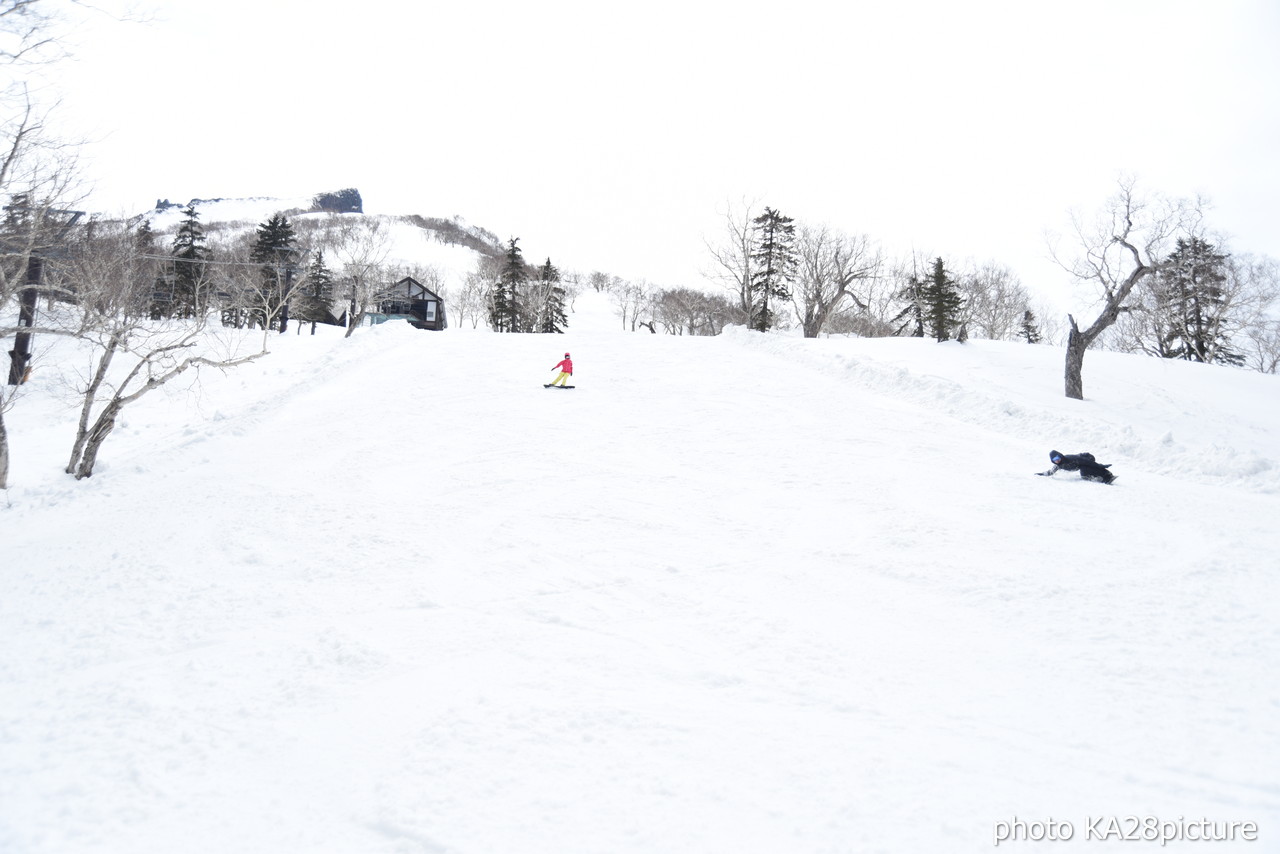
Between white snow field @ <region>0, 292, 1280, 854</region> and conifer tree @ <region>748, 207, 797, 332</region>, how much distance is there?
95.1 ft

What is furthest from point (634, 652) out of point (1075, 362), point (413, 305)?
point (413, 305)

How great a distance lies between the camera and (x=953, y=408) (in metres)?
14.4

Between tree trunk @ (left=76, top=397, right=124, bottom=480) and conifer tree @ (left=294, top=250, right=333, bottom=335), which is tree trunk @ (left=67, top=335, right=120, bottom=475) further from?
conifer tree @ (left=294, top=250, right=333, bottom=335)

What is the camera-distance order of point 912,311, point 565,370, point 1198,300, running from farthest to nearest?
point 912,311, point 1198,300, point 565,370

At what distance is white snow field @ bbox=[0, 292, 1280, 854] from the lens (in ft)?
10.1

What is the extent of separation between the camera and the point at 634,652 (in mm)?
4547

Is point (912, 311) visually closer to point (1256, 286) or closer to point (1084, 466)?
point (1256, 286)

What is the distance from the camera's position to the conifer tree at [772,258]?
37.7m

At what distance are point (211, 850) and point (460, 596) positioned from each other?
104 inches

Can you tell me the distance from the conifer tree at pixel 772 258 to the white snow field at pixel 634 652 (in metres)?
29.0

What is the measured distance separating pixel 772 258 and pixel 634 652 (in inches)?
1469

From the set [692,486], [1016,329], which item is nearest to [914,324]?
[1016,329]

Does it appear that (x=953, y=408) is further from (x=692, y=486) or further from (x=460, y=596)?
(x=460, y=596)

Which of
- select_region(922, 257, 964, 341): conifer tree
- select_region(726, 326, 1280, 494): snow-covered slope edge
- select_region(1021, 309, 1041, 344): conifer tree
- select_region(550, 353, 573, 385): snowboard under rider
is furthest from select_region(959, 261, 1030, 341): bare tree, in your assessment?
select_region(550, 353, 573, 385): snowboard under rider
